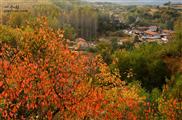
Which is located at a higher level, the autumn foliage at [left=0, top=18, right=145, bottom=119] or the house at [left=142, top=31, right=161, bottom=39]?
the autumn foliage at [left=0, top=18, right=145, bottom=119]

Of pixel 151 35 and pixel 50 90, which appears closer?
pixel 50 90

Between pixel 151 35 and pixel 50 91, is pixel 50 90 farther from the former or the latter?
pixel 151 35

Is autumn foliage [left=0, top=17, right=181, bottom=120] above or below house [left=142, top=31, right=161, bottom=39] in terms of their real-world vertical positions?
above

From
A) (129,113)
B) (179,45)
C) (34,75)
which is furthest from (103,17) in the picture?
(34,75)

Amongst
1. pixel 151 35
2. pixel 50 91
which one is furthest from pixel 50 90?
pixel 151 35

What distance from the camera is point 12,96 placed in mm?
28516

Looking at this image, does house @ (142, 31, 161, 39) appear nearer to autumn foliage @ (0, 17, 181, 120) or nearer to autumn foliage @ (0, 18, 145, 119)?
autumn foliage @ (0, 17, 181, 120)

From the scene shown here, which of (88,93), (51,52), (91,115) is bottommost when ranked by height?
(91,115)

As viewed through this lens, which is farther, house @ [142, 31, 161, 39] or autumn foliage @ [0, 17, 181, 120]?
house @ [142, 31, 161, 39]

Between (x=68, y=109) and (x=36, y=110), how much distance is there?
7.73ft

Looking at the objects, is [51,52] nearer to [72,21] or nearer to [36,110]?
[36,110]

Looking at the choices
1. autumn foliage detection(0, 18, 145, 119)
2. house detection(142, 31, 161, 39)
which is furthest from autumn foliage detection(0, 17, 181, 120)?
house detection(142, 31, 161, 39)

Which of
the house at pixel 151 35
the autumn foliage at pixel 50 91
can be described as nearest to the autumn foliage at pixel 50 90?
the autumn foliage at pixel 50 91

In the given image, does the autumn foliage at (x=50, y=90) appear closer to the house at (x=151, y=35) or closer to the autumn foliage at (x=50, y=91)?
the autumn foliage at (x=50, y=91)
